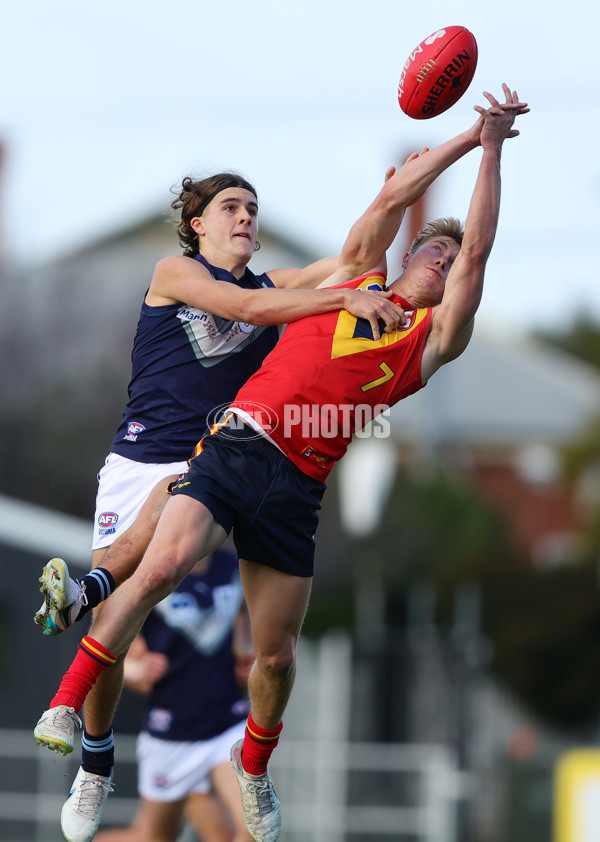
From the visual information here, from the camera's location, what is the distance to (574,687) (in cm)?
2666

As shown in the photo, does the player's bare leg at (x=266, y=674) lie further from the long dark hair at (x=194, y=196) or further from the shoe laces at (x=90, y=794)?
the long dark hair at (x=194, y=196)

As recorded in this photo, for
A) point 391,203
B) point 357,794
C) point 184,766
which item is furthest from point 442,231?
point 357,794

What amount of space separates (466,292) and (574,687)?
21.6m

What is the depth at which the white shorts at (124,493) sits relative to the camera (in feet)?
22.2

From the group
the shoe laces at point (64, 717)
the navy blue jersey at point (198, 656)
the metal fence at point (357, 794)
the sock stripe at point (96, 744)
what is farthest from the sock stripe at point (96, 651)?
the metal fence at point (357, 794)

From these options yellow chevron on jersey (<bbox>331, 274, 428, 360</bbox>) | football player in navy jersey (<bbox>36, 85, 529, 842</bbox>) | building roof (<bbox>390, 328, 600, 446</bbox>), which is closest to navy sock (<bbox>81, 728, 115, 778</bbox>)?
football player in navy jersey (<bbox>36, 85, 529, 842</bbox>)

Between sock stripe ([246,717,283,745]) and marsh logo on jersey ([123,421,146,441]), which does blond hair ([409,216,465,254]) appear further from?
sock stripe ([246,717,283,745])

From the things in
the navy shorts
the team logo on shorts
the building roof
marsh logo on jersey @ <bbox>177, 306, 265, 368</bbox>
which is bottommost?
the building roof

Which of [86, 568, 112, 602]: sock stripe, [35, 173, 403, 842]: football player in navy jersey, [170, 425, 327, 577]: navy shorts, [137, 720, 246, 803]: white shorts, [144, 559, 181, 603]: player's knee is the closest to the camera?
[144, 559, 181, 603]: player's knee

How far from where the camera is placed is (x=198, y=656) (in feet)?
29.6

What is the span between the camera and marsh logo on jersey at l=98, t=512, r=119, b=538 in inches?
267

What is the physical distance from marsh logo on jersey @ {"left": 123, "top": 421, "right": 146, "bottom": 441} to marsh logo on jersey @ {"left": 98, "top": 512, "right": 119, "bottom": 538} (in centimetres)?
40

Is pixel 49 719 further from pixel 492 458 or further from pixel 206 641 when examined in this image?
pixel 492 458

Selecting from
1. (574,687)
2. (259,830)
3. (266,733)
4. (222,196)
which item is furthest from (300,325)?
(574,687)
